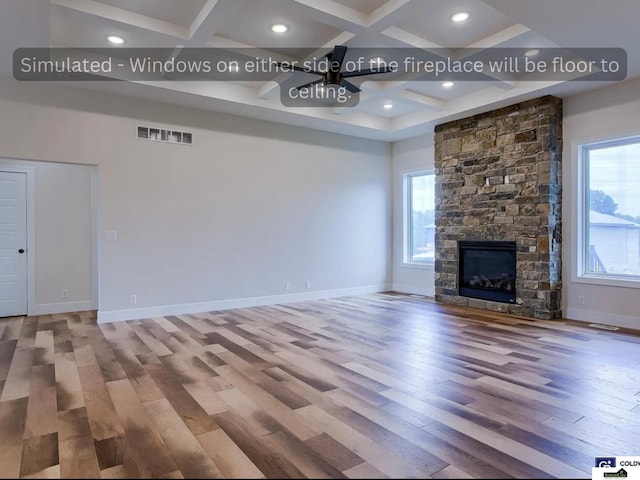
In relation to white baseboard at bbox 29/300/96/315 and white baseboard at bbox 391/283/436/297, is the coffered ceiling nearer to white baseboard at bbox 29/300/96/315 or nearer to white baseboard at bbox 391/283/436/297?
white baseboard at bbox 29/300/96/315

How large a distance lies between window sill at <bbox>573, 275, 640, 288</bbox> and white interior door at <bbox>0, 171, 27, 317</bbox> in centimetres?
804

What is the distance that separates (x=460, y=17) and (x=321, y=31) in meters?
1.43

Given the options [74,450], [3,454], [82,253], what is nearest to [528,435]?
[74,450]

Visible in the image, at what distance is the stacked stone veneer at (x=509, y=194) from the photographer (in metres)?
5.48

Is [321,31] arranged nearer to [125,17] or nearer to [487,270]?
[125,17]

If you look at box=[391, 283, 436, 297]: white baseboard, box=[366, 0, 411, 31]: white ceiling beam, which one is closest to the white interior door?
box=[366, 0, 411, 31]: white ceiling beam

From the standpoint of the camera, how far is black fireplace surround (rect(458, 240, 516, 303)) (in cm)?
593

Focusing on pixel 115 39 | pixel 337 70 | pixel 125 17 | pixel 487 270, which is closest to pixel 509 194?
pixel 487 270

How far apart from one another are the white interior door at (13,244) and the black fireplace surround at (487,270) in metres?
6.87

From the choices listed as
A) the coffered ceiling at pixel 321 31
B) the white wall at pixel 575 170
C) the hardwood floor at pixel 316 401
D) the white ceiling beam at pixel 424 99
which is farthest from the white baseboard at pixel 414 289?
the coffered ceiling at pixel 321 31

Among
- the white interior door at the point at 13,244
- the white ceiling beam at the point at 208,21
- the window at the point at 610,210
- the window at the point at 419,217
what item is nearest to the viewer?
the white ceiling beam at the point at 208,21

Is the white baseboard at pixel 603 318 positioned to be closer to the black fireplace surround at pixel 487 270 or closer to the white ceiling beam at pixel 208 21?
the black fireplace surround at pixel 487 270

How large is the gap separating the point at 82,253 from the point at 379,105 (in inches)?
213

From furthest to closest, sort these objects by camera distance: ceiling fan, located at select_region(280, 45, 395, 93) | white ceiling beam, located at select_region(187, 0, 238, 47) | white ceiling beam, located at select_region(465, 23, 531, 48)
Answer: white ceiling beam, located at select_region(465, 23, 531, 48) → ceiling fan, located at select_region(280, 45, 395, 93) → white ceiling beam, located at select_region(187, 0, 238, 47)
